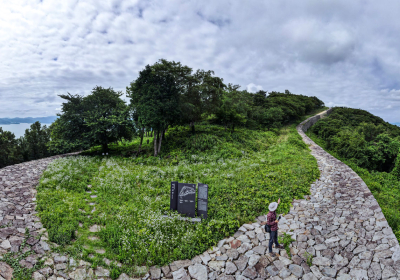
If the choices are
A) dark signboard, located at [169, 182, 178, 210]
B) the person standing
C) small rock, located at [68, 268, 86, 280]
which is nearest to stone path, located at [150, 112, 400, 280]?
the person standing

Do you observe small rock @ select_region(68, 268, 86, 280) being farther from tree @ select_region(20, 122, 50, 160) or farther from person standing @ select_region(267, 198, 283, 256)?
tree @ select_region(20, 122, 50, 160)

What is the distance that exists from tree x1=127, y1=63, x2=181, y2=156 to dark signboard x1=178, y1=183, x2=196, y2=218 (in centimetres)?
1114

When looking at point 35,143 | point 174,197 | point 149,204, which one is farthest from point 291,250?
point 35,143

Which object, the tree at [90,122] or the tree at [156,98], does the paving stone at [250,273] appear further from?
the tree at [90,122]

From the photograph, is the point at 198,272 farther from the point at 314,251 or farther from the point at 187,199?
the point at 314,251

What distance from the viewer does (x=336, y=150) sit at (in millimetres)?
24906

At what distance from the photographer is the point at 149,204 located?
10.1 meters

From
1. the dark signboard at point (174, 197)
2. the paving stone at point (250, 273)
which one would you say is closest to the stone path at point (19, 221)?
the dark signboard at point (174, 197)

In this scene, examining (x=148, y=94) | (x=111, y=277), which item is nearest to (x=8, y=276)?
(x=111, y=277)

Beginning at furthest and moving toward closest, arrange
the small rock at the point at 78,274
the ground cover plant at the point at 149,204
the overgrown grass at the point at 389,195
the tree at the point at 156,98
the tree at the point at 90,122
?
1. the tree at the point at 90,122
2. the tree at the point at 156,98
3. the overgrown grass at the point at 389,195
4. the ground cover plant at the point at 149,204
5. the small rock at the point at 78,274

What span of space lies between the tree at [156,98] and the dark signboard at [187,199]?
11.1 metres

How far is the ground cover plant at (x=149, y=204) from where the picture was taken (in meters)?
7.11

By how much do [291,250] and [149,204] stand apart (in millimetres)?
6548

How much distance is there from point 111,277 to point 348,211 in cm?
1011
